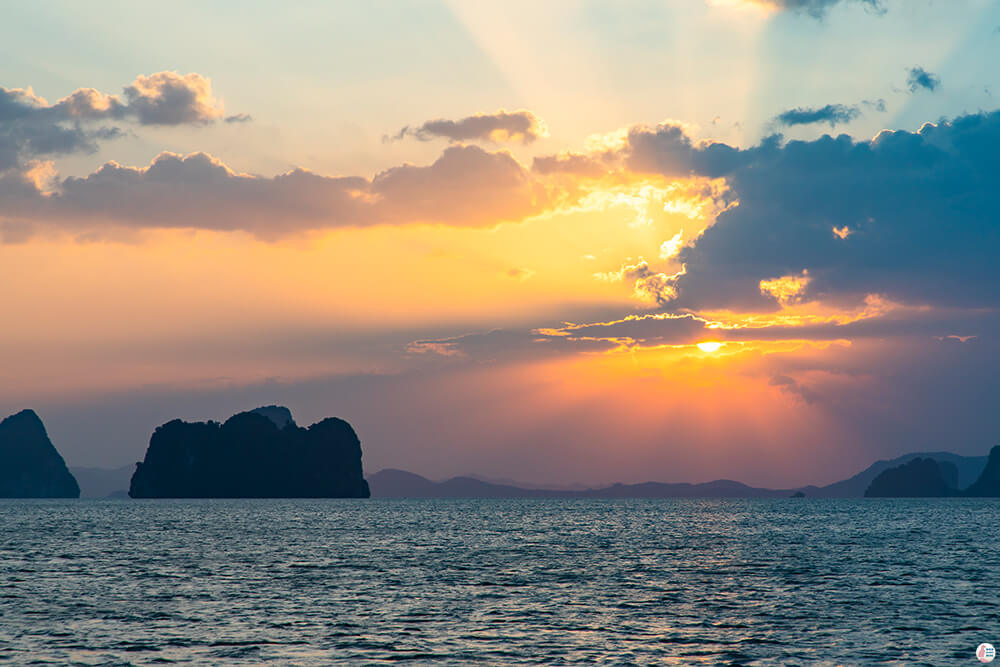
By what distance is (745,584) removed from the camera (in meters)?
69.7

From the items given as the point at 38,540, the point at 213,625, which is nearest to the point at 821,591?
the point at 213,625

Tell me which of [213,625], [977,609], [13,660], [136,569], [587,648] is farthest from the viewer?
[136,569]

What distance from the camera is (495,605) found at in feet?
187

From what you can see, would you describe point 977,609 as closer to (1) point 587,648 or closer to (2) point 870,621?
(2) point 870,621

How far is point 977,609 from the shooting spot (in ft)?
185

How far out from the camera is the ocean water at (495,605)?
138 ft

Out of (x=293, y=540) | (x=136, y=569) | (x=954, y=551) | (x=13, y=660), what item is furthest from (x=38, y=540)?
(x=954, y=551)

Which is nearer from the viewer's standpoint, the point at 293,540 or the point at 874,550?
the point at 874,550

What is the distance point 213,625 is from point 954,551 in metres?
85.1

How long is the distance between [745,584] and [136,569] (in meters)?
49.4

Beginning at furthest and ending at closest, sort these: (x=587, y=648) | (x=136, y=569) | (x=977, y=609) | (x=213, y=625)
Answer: (x=136, y=569) < (x=977, y=609) < (x=213, y=625) < (x=587, y=648)

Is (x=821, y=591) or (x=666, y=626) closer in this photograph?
(x=666, y=626)

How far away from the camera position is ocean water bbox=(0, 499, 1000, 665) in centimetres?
4216

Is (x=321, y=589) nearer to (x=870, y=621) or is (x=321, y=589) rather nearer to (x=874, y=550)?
(x=870, y=621)
